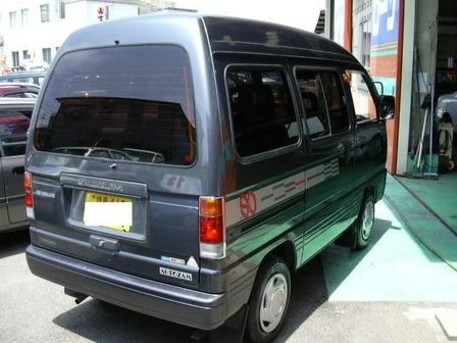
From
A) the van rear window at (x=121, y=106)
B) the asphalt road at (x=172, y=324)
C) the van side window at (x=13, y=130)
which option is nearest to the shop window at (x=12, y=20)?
the van side window at (x=13, y=130)

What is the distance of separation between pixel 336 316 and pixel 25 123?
12.4 feet

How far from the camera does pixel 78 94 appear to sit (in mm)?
3385

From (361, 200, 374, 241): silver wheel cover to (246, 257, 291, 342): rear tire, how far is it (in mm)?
1955

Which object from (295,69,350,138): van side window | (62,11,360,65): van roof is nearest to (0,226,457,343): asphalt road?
(295,69,350,138): van side window

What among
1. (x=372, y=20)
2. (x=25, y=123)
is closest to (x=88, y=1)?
(x=372, y=20)

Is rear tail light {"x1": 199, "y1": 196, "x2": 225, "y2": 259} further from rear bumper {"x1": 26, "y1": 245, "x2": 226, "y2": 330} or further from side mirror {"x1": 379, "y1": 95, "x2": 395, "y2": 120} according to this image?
side mirror {"x1": 379, "y1": 95, "x2": 395, "y2": 120}

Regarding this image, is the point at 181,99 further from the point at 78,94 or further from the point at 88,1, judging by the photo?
the point at 88,1

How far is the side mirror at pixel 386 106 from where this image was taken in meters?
5.60

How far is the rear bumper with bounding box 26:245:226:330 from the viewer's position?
2.92m

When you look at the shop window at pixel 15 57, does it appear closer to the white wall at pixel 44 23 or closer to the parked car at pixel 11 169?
the white wall at pixel 44 23

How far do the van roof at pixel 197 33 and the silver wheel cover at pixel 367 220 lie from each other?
7.29 feet

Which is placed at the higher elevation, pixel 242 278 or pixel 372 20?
pixel 372 20

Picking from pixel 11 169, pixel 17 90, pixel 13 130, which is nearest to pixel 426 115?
pixel 13 130

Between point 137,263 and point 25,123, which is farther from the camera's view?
→ point 25,123
